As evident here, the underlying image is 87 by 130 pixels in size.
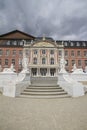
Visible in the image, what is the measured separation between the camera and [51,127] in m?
3.36

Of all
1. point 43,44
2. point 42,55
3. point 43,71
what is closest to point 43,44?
point 43,44

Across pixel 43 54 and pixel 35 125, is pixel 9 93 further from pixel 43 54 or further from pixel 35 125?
pixel 43 54

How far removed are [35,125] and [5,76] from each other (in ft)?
28.9

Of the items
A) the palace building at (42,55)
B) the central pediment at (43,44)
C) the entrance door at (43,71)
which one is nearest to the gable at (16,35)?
the palace building at (42,55)

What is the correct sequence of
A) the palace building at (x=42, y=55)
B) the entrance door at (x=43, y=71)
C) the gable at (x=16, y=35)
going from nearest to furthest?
the entrance door at (x=43, y=71), the palace building at (x=42, y=55), the gable at (x=16, y=35)

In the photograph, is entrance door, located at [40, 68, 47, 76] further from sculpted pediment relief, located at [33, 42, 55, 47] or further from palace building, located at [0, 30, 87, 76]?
sculpted pediment relief, located at [33, 42, 55, 47]

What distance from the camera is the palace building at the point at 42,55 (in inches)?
1225

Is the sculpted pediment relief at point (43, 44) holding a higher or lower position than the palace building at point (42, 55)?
higher

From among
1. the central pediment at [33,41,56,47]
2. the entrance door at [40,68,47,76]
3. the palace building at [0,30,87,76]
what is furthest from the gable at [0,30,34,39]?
the entrance door at [40,68,47,76]

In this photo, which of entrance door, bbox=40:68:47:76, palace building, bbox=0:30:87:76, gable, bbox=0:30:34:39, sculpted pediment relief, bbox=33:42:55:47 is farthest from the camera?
gable, bbox=0:30:34:39

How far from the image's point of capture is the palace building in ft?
102

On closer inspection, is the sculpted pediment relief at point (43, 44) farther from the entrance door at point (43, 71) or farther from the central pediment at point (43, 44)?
the entrance door at point (43, 71)

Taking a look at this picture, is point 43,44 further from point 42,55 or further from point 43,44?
point 42,55

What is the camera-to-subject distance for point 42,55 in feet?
106
